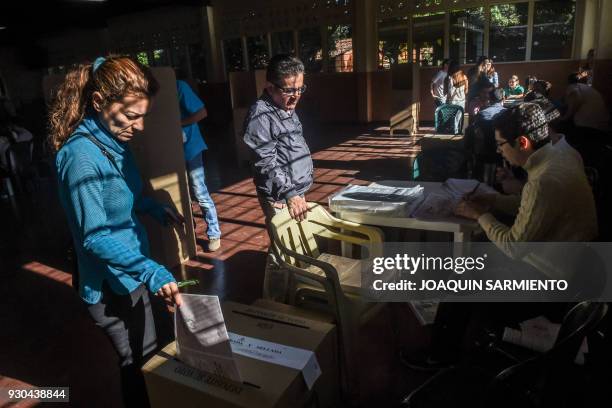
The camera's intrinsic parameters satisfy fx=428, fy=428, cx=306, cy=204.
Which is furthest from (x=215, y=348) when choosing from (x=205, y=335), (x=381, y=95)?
(x=381, y=95)

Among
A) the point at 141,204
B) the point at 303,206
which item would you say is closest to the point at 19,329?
the point at 141,204

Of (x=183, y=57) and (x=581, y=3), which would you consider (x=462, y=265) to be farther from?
(x=183, y=57)

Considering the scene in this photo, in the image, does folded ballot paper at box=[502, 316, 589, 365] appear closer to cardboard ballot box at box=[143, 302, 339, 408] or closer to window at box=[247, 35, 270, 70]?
cardboard ballot box at box=[143, 302, 339, 408]

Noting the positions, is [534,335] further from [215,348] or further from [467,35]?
[467,35]

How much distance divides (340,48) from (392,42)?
4.30 ft

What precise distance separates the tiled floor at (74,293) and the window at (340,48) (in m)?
5.14

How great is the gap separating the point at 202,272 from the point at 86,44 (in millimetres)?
16140

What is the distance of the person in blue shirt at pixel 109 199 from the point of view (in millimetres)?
1184

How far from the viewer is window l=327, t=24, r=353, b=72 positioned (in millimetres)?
10445

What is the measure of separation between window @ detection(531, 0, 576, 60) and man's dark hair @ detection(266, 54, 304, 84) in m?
8.52

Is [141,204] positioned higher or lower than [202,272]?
higher

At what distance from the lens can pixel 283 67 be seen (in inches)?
84.4

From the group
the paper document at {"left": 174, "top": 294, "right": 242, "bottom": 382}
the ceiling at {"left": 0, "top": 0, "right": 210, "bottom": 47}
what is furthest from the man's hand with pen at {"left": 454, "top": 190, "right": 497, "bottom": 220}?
the ceiling at {"left": 0, "top": 0, "right": 210, "bottom": 47}

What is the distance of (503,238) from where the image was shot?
1759 mm
